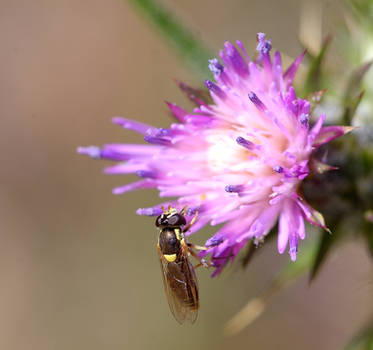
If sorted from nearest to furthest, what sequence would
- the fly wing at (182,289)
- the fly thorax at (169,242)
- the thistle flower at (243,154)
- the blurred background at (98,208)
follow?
1. the thistle flower at (243,154)
2. the fly wing at (182,289)
3. the fly thorax at (169,242)
4. the blurred background at (98,208)

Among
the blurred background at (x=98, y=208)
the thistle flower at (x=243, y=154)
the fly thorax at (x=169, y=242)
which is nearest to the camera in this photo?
the thistle flower at (x=243, y=154)

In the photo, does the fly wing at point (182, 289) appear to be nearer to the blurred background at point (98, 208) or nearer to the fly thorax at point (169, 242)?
the fly thorax at point (169, 242)

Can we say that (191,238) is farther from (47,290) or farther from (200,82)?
(200,82)

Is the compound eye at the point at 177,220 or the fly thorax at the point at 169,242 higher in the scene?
the compound eye at the point at 177,220

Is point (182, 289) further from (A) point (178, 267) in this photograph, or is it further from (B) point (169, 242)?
(B) point (169, 242)

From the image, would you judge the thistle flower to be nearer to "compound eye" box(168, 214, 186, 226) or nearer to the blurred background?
"compound eye" box(168, 214, 186, 226)

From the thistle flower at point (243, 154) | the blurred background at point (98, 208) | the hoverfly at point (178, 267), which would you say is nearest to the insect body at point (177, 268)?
the hoverfly at point (178, 267)

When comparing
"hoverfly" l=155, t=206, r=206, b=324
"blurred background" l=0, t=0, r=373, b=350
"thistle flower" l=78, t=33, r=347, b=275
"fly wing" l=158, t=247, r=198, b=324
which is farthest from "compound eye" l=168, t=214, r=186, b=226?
"blurred background" l=0, t=0, r=373, b=350

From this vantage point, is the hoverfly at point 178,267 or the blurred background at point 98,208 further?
the blurred background at point 98,208

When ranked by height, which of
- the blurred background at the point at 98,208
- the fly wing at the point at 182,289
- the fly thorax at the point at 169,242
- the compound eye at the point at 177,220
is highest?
the blurred background at the point at 98,208
